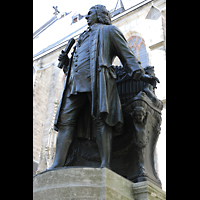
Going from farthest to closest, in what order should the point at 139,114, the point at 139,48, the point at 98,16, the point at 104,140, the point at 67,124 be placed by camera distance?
1. the point at 139,48
2. the point at 98,16
3. the point at 67,124
4. the point at 139,114
5. the point at 104,140

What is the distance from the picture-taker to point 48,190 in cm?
228

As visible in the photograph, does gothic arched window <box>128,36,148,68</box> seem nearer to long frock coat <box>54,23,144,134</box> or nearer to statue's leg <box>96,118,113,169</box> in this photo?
long frock coat <box>54,23,144,134</box>

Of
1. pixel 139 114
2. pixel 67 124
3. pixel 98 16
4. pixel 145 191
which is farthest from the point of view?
pixel 98 16

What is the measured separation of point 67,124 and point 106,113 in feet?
1.53

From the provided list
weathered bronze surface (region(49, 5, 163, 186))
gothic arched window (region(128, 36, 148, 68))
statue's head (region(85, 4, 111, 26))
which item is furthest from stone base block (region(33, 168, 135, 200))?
gothic arched window (region(128, 36, 148, 68))

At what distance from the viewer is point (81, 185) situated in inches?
88.1

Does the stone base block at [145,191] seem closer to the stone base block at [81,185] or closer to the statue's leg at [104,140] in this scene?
the stone base block at [81,185]

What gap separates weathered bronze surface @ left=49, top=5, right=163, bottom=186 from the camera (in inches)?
111

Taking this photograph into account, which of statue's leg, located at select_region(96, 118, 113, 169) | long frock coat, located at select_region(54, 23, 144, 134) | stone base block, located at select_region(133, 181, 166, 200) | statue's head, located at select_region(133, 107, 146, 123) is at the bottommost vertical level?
stone base block, located at select_region(133, 181, 166, 200)

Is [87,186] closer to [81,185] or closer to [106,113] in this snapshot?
[81,185]

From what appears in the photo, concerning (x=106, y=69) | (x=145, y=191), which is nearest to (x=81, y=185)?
(x=145, y=191)

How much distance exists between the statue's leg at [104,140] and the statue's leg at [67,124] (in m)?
0.33

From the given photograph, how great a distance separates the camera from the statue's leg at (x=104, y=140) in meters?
2.69

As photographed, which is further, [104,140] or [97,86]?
[97,86]
